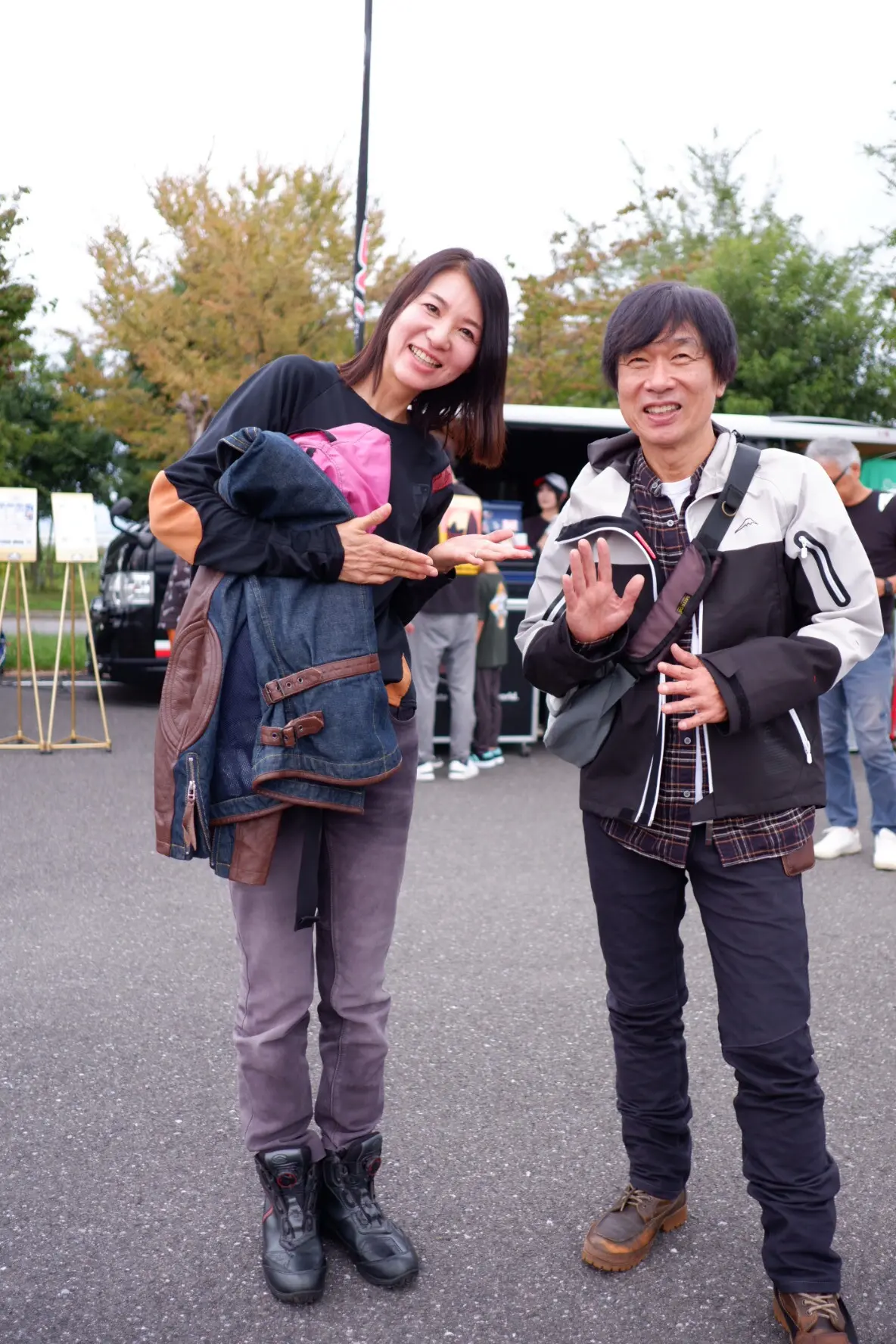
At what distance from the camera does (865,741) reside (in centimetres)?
631

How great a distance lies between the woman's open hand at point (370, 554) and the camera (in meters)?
2.41

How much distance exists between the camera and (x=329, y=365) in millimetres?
2639

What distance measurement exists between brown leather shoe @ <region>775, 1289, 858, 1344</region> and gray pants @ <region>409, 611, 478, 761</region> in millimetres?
5941

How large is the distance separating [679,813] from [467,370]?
1.01 metres

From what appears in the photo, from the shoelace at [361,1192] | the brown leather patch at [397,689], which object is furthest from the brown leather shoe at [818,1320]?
the brown leather patch at [397,689]

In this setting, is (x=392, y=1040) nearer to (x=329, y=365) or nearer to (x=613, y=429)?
(x=329, y=365)

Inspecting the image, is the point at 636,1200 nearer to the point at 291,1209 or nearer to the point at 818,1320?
the point at 818,1320

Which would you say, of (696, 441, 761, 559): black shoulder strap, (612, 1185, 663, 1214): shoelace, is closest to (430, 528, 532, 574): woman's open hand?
(696, 441, 761, 559): black shoulder strap

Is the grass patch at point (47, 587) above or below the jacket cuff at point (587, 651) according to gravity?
below

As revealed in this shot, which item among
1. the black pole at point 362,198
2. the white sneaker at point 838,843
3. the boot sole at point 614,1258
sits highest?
the black pole at point 362,198

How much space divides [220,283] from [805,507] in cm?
1673

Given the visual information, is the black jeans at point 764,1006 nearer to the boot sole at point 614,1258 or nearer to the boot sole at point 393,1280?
the boot sole at point 614,1258

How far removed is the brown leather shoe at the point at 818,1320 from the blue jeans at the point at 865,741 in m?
4.17

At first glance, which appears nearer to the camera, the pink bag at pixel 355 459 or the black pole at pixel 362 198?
the pink bag at pixel 355 459
